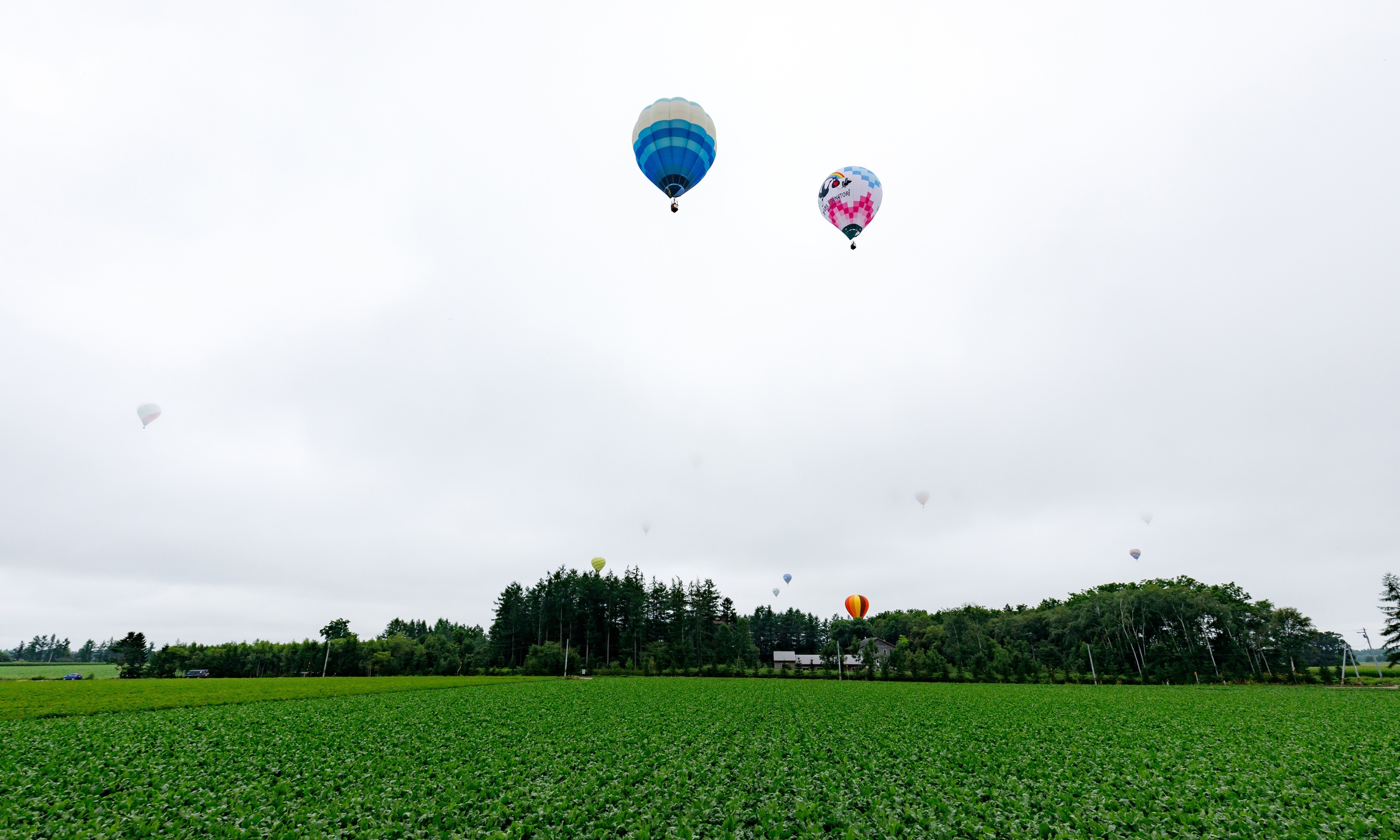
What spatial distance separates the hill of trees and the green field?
50.1 metres

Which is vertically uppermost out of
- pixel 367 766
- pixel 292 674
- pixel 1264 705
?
pixel 367 766

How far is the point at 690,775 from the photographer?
1411cm

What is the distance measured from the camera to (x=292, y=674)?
8362cm

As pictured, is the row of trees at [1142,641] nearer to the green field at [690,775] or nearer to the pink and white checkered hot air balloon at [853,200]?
the green field at [690,775]

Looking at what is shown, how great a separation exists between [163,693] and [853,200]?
53.2 metres

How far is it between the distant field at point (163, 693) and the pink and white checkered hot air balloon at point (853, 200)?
41.8 m

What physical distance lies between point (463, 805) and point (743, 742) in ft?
34.1

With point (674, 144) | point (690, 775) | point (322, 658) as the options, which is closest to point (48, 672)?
point (322, 658)

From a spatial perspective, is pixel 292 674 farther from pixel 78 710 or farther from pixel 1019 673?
pixel 1019 673

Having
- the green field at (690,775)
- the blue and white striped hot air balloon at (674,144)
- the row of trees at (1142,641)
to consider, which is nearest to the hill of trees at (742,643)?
the row of trees at (1142,641)

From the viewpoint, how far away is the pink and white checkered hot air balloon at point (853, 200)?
91.1 ft

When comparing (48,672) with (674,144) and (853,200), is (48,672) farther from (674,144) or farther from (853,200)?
(853,200)

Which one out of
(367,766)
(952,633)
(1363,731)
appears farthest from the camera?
(952,633)

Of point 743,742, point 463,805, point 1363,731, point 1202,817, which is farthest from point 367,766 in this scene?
point 1363,731
